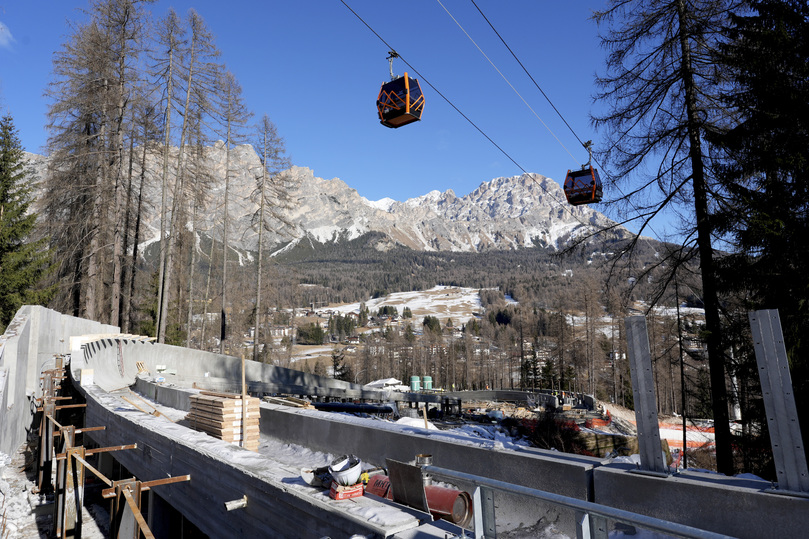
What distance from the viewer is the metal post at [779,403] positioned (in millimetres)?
4512

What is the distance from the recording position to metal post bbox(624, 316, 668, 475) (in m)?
5.42

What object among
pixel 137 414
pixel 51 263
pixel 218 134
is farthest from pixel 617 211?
pixel 51 263

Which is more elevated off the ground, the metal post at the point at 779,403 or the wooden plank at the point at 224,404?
the metal post at the point at 779,403

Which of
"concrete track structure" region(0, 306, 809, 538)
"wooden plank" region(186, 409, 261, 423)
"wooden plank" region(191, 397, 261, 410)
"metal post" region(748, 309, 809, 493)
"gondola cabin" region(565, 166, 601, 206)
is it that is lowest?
"concrete track structure" region(0, 306, 809, 538)

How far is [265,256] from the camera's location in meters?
37.1

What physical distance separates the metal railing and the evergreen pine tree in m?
30.7

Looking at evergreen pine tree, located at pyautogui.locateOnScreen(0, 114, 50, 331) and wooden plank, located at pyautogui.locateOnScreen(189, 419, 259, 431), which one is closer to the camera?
wooden plank, located at pyautogui.locateOnScreen(189, 419, 259, 431)

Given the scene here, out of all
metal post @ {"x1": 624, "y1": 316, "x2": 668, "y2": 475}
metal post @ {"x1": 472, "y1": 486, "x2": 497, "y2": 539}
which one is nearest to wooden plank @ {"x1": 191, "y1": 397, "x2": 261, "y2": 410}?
metal post @ {"x1": 472, "y1": 486, "x2": 497, "y2": 539}

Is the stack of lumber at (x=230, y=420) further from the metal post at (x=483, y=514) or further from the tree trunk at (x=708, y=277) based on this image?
the tree trunk at (x=708, y=277)

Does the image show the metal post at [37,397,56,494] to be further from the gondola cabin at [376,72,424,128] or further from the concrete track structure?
the gondola cabin at [376,72,424,128]

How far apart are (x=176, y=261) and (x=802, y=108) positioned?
43.2m

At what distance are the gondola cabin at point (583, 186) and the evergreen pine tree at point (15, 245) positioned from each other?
94.9 ft

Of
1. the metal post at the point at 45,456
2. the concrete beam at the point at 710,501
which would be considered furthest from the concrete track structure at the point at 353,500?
the metal post at the point at 45,456

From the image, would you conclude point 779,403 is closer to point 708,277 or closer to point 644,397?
point 644,397
